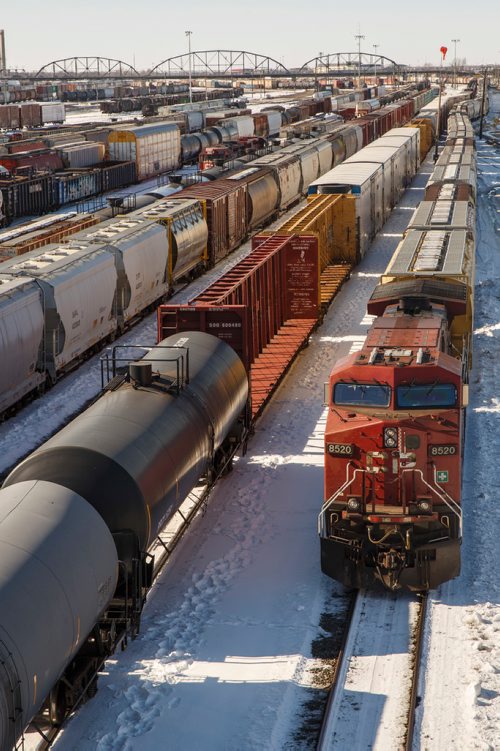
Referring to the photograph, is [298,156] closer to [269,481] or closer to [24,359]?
[24,359]

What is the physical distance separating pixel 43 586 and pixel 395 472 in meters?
6.97

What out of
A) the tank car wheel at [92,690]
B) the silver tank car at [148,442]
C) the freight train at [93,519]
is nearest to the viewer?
the freight train at [93,519]

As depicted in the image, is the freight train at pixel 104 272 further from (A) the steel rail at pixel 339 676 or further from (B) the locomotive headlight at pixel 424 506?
(B) the locomotive headlight at pixel 424 506

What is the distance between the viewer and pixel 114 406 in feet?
55.5

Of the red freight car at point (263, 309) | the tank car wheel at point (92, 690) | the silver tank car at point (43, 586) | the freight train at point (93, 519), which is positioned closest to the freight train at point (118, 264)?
the red freight car at point (263, 309)

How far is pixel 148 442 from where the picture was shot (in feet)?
52.0

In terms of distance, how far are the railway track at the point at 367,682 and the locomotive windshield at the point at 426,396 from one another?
339 centimetres

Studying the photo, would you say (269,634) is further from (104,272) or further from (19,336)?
(104,272)

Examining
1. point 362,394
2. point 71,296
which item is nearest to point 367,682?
point 362,394

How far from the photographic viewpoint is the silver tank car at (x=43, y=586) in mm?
11031

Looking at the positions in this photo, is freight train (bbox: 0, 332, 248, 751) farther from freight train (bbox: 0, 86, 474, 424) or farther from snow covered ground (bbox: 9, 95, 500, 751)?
freight train (bbox: 0, 86, 474, 424)

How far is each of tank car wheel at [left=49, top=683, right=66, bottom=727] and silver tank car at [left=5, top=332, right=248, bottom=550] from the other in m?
2.36

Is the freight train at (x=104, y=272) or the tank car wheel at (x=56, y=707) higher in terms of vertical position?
the freight train at (x=104, y=272)

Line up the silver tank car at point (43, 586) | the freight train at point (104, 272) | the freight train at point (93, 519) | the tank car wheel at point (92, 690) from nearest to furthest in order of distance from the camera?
the silver tank car at point (43, 586) → the freight train at point (93, 519) → the tank car wheel at point (92, 690) → the freight train at point (104, 272)
